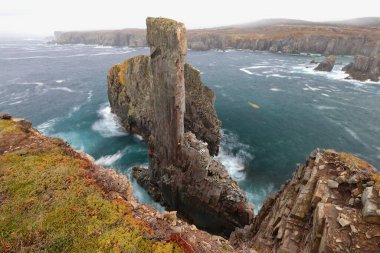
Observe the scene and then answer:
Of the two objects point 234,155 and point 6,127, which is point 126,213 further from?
point 234,155

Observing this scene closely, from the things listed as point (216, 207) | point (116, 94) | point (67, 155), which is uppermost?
point (67, 155)

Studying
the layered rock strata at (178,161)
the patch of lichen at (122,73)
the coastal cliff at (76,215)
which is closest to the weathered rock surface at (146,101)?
the patch of lichen at (122,73)

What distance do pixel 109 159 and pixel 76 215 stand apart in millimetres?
35517

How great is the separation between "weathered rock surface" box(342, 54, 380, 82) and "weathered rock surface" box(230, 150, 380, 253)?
315 ft

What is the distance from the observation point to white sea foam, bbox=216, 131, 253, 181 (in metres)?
44.0

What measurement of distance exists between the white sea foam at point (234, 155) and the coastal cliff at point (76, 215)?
94.5 feet

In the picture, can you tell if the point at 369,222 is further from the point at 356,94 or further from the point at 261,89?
the point at 356,94

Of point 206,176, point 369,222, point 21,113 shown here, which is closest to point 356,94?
point 206,176

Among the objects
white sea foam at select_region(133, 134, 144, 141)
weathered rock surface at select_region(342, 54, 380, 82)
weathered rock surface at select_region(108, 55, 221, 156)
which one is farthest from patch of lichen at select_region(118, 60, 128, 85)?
weathered rock surface at select_region(342, 54, 380, 82)

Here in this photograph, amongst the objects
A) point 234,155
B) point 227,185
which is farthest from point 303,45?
point 227,185

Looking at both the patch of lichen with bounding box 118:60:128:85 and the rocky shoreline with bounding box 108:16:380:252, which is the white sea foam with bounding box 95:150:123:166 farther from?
the patch of lichen with bounding box 118:60:128:85

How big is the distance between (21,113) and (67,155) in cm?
5850

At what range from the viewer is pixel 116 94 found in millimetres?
59781

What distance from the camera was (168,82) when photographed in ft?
108
